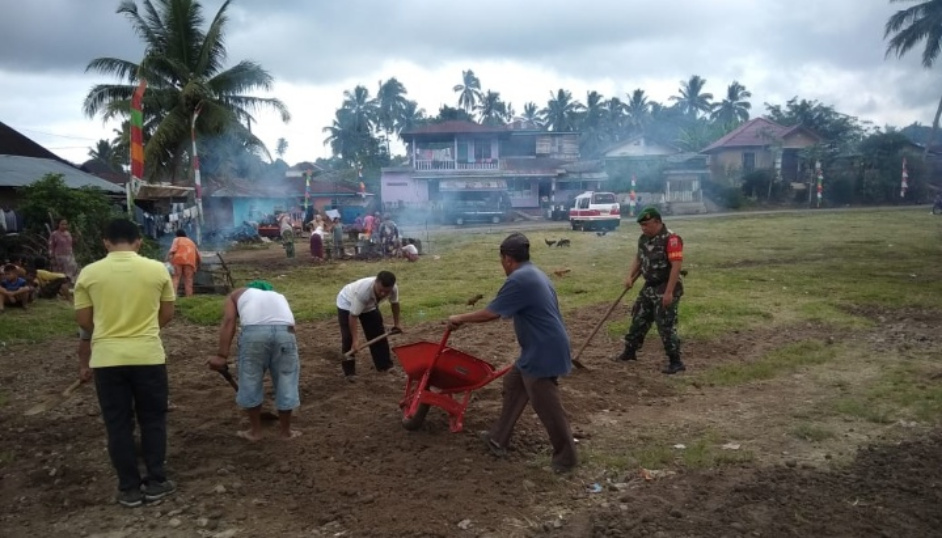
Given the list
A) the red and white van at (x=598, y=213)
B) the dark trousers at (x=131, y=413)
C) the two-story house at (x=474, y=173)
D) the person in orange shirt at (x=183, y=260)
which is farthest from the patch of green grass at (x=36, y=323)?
the two-story house at (x=474, y=173)

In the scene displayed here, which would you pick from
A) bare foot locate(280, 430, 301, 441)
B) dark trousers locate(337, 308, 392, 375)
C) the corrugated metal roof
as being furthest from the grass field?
the corrugated metal roof

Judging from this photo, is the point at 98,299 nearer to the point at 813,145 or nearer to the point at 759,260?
the point at 759,260

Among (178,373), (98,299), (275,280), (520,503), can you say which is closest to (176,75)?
(275,280)

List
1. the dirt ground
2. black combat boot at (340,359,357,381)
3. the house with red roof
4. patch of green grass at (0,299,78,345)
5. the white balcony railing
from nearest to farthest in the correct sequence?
the dirt ground → black combat boot at (340,359,357,381) → patch of green grass at (0,299,78,345) → the white balcony railing → the house with red roof

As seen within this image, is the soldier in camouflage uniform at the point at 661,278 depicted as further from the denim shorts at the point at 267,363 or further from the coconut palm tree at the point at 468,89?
the coconut palm tree at the point at 468,89

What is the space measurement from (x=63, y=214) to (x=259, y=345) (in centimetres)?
1247

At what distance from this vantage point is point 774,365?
691 cm

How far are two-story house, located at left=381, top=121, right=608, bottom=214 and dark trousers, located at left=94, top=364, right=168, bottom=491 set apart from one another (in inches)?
1362

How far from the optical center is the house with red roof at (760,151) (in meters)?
43.8

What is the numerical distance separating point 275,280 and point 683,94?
6194cm

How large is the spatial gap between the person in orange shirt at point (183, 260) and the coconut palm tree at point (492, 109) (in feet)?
174

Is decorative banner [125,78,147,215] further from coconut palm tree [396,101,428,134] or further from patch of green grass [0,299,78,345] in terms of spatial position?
coconut palm tree [396,101,428,134]

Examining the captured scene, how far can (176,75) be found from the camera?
74.9ft

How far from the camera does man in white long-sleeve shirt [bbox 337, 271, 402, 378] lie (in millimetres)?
6061
